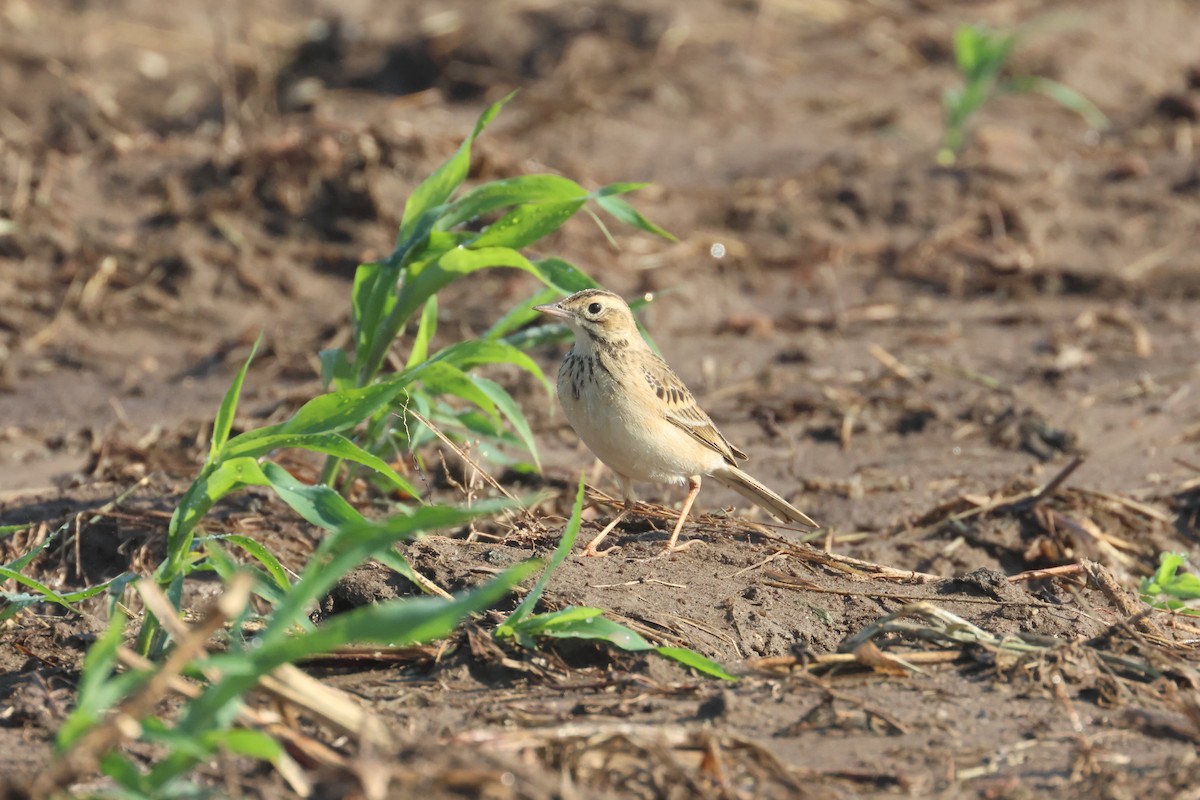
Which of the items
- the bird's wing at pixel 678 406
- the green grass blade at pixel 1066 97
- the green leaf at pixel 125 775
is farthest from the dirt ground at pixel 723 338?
the bird's wing at pixel 678 406

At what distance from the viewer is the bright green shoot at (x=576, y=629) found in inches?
173

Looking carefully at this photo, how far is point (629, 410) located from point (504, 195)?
103cm

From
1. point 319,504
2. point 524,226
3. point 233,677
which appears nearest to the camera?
point 233,677

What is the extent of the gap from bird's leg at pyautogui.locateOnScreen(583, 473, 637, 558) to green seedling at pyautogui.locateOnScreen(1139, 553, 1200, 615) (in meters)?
2.05

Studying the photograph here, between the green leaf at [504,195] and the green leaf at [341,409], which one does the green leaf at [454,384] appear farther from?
the green leaf at [504,195]

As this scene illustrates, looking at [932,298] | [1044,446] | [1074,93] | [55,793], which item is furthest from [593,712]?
[1074,93]

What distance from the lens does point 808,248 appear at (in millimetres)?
10438

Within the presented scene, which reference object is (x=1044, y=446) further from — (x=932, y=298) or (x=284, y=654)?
(x=284, y=654)

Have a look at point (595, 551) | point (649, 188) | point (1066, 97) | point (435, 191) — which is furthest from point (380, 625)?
point (1066, 97)

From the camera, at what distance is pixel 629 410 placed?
19.6 ft

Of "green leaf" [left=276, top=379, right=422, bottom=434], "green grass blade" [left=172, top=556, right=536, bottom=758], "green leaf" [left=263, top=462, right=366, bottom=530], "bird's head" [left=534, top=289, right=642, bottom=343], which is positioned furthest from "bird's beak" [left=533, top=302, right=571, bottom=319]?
"green grass blade" [left=172, top=556, right=536, bottom=758]

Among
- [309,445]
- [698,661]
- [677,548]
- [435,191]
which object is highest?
[435,191]

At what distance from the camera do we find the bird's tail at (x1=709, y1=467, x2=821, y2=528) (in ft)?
20.9

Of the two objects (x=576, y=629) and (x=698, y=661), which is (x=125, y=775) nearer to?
(x=576, y=629)
